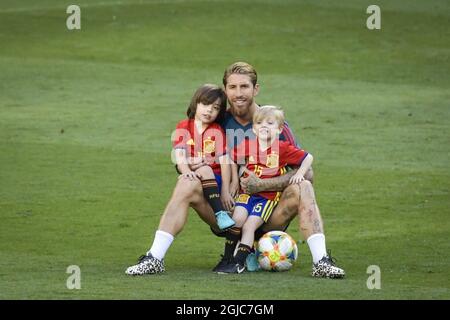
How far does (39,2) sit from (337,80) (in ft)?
31.7

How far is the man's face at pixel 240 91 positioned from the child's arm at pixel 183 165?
60cm

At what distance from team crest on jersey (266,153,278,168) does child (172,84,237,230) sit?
1.07ft

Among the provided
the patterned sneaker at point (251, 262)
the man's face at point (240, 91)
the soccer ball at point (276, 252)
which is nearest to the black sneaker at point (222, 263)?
the patterned sneaker at point (251, 262)

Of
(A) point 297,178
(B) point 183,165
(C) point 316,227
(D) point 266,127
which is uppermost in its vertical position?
(D) point 266,127

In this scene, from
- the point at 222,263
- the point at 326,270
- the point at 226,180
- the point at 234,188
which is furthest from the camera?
the point at 234,188

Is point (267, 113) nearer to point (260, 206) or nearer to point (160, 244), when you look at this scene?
point (260, 206)

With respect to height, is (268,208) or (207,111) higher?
(207,111)

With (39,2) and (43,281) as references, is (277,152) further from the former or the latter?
(39,2)

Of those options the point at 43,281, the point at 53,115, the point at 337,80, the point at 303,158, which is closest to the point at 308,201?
the point at 303,158

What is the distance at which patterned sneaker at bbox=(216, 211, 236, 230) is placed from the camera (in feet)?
33.6

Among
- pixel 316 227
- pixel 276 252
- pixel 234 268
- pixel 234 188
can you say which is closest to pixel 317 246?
pixel 316 227

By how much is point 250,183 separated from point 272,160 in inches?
10.3

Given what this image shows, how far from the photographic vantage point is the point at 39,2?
97.8ft

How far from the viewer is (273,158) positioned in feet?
34.2
